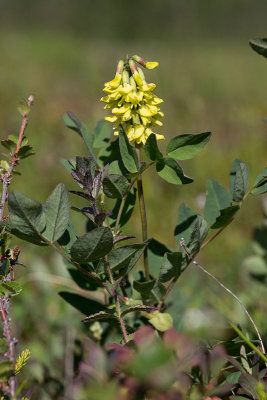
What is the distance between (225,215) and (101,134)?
0.48 m

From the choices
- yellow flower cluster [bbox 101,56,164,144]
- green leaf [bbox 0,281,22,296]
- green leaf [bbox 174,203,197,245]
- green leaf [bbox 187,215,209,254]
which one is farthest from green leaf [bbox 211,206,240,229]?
green leaf [bbox 0,281,22,296]

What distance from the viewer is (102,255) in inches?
35.3

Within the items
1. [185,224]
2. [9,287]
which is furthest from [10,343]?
[185,224]

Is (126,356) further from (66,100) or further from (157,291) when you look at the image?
(66,100)

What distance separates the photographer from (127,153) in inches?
40.2

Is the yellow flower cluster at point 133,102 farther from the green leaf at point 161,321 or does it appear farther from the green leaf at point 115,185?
the green leaf at point 161,321

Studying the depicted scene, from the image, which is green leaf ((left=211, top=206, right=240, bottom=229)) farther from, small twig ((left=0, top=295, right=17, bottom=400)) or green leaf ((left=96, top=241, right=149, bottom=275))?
small twig ((left=0, top=295, right=17, bottom=400))

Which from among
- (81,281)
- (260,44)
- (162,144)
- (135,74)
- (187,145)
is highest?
(260,44)

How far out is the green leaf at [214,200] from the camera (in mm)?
1183

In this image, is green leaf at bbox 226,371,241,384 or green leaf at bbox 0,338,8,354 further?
green leaf at bbox 226,371,241,384

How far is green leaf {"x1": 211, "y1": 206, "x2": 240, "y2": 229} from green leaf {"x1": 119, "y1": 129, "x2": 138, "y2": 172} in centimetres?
22

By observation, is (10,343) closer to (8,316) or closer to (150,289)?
(8,316)

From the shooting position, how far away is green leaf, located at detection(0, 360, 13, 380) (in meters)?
0.73

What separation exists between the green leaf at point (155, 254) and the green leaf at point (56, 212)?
1.22 feet
